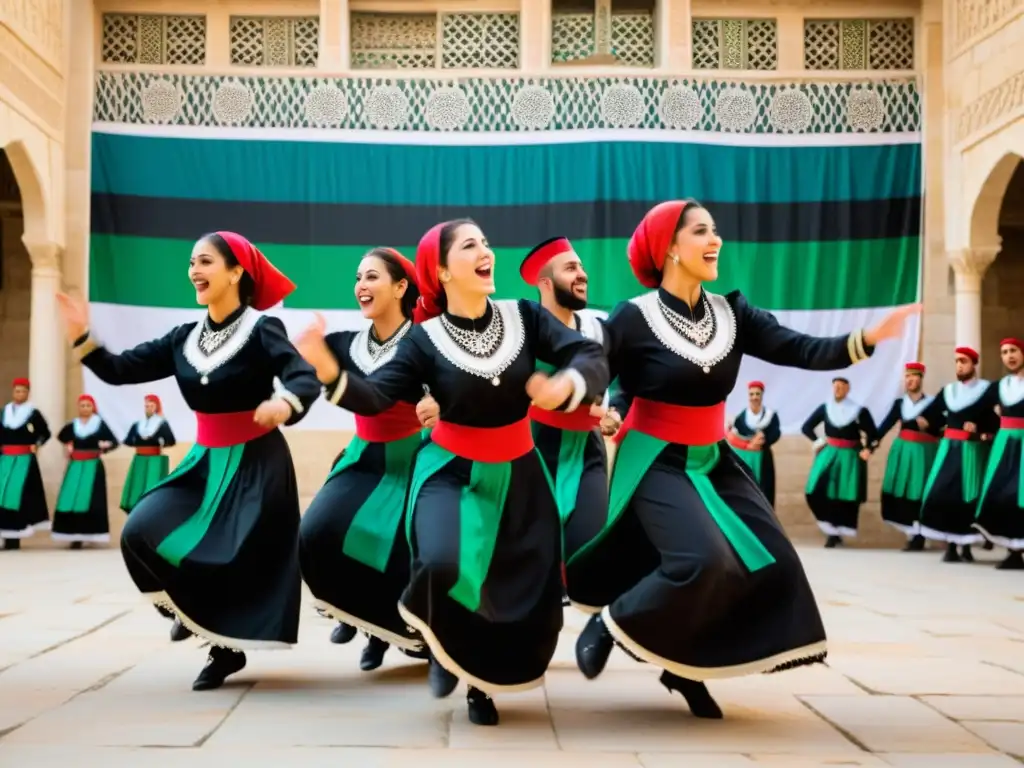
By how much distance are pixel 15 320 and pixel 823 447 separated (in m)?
7.50

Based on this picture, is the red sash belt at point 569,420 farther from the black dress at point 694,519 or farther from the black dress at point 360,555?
the black dress at point 694,519

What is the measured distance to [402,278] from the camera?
14.4 feet

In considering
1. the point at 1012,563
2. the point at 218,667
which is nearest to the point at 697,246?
the point at 218,667

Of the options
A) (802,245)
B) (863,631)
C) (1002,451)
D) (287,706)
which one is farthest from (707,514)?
(802,245)

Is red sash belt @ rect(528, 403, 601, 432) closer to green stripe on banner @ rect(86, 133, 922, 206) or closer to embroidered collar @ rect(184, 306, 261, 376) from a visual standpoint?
embroidered collar @ rect(184, 306, 261, 376)

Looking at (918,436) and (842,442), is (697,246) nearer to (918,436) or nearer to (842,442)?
(918,436)

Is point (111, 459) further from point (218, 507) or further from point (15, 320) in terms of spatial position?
point (218, 507)

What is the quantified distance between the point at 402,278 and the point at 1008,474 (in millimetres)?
5224

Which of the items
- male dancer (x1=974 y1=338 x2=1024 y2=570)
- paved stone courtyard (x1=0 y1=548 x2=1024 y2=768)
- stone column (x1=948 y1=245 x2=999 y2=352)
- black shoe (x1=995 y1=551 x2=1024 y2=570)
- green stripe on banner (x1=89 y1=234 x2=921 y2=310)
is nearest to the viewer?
paved stone courtyard (x1=0 y1=548 x2=1024 y2=768)

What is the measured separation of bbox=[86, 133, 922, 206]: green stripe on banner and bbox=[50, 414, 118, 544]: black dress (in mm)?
2033

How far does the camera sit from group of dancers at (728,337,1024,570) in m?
8.27

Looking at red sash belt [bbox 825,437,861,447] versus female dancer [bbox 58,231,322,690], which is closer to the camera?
female dancer [bbox 58,231,322,690]

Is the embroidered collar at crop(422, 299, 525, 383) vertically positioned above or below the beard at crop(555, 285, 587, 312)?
below

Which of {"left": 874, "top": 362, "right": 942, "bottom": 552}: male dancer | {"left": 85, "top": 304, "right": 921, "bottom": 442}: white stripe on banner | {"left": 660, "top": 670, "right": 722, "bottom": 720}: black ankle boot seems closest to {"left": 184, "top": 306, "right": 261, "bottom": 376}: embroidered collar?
{"left": 660, "top": 670, "right": 722, "bottom": 720}: black ankle boot
